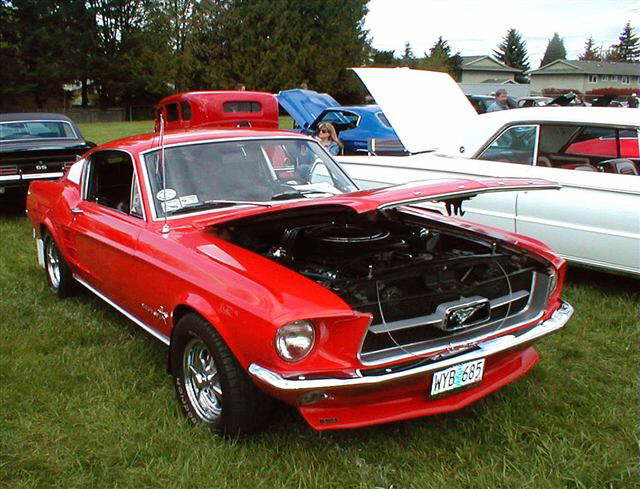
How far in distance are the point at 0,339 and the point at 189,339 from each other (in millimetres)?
1932

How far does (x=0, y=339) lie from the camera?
4.26 meters

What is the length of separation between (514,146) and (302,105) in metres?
7.49

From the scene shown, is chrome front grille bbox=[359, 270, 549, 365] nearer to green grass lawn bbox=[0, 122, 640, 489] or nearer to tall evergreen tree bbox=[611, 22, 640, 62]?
green grass lawn bbox=[0, 122, 640, 489]

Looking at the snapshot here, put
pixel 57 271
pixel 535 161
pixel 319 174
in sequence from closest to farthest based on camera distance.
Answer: pixel 319 174 → pixel 57 271 → pixel 535 161

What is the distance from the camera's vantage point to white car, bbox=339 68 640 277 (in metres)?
4.81

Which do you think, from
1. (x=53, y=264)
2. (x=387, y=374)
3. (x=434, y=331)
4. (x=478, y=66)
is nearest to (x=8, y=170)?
(x=53, y=264)

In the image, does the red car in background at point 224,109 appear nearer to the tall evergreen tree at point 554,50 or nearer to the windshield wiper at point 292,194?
the windshield wiper at point 292,194

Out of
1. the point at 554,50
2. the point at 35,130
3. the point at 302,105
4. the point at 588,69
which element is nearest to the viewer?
the point at 35,130

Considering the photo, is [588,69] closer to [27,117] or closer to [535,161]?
[27,117]

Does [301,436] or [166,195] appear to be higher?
[166,195]

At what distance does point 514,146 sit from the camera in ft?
18.9

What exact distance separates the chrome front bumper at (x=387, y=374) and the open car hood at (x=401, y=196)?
27.0 inches

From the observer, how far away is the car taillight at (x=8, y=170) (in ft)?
25.9

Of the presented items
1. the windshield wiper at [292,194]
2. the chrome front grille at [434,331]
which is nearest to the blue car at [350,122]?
the windshield wiper at [292,194]
